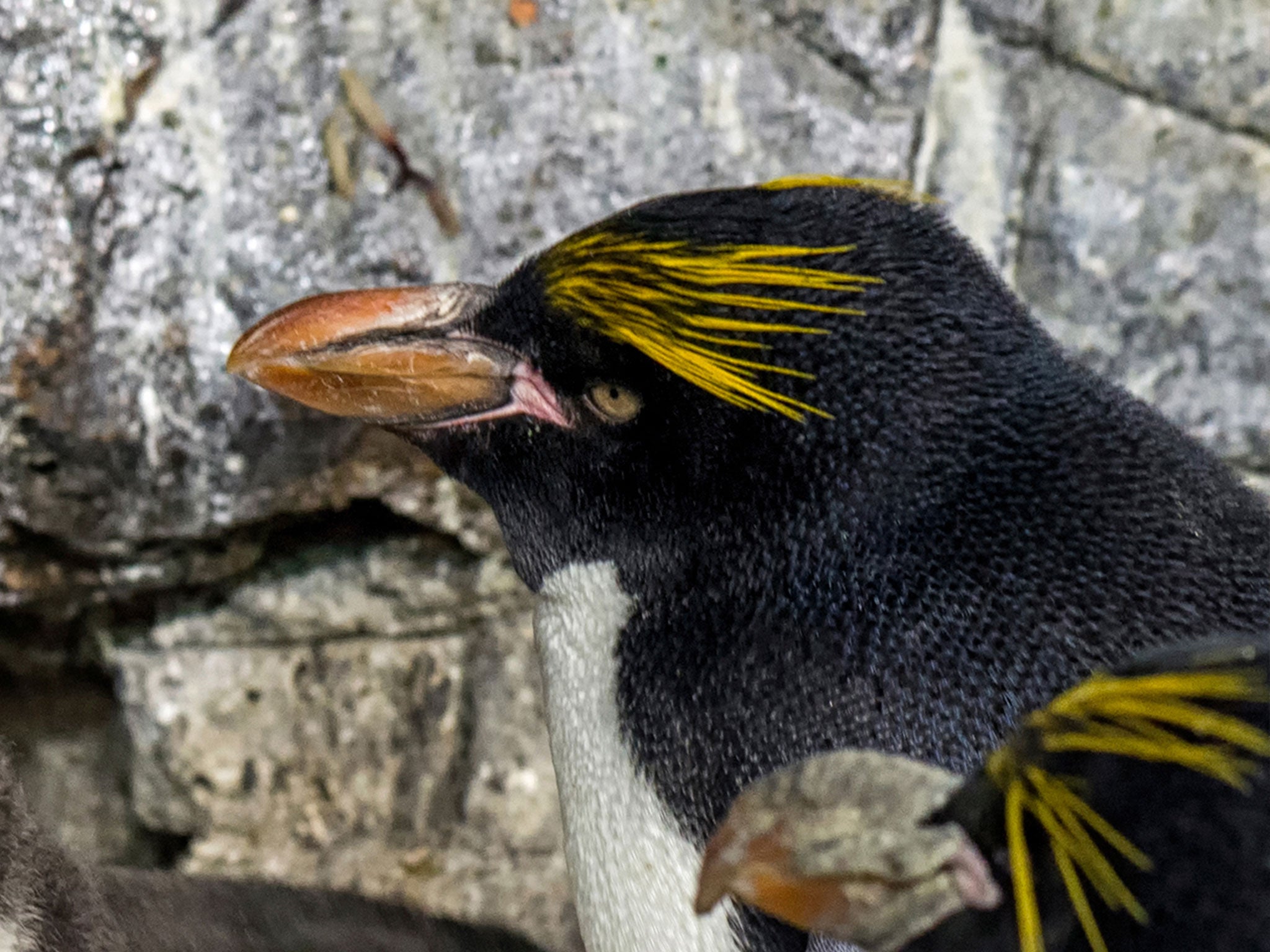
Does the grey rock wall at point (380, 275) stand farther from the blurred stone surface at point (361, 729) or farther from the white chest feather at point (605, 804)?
the white chest feather at point (605, 804)

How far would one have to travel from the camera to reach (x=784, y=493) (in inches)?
36.0

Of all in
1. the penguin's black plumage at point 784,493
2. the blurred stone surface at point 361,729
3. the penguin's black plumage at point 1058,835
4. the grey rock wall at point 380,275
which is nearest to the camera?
the penguin's black plumage at point 1058,835

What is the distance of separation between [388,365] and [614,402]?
0.64 feet

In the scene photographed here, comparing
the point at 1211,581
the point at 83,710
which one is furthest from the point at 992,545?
the point at 83,710

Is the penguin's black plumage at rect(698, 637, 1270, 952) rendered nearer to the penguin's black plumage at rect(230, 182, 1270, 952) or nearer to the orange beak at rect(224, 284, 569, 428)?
the penguin's black plumage at rect(230, 182, 1270, 952)

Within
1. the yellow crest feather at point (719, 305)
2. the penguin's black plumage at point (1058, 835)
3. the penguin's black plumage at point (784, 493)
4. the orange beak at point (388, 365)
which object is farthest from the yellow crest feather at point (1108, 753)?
the orange beak at point (388, 365)

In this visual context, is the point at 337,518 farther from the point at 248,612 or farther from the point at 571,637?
the point at 571,637

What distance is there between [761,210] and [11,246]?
92 centimetres

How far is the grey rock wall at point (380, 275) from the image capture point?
58.9 inches

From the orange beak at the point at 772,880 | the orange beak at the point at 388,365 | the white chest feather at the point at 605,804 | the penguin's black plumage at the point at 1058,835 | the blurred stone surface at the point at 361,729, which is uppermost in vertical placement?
the penguin's black plumage at the point at 1058,835

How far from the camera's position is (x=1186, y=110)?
5.54ft

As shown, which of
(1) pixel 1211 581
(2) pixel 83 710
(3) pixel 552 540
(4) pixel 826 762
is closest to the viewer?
(4) pixel 826 762

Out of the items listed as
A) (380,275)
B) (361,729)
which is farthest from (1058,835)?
(361,729)

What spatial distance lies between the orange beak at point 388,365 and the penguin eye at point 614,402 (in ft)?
0.19
